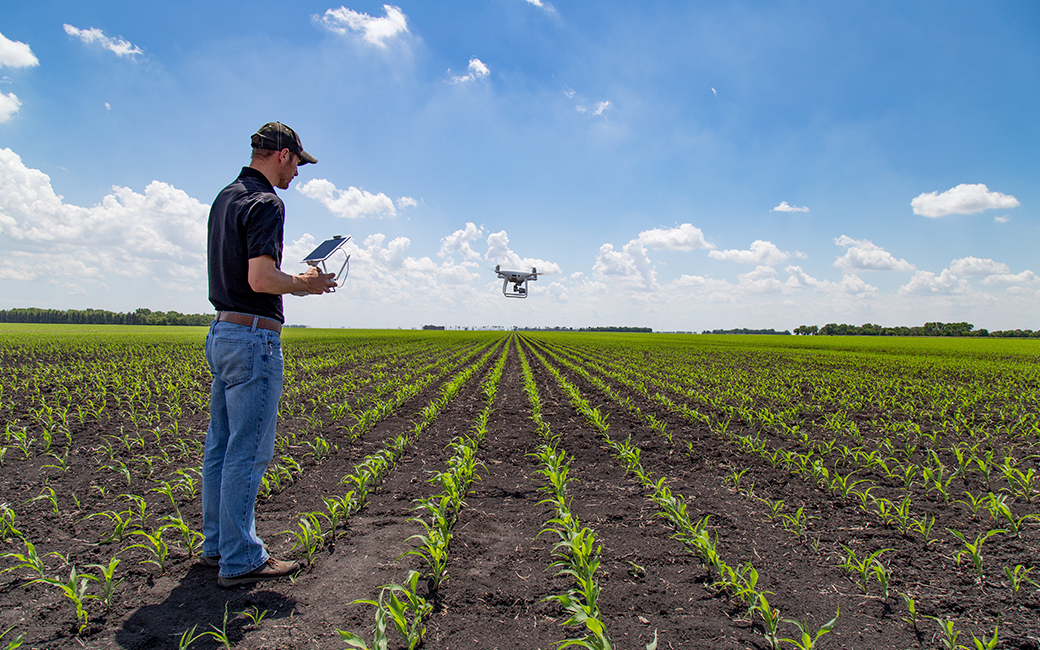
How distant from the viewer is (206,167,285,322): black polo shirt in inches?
105

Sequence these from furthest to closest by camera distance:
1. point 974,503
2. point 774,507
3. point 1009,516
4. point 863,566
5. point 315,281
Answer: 1. point 774,507
2. point 974,503
3. point 1009,516
4. point 863,566
5. point 315,281

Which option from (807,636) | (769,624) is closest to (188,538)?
(769,624)

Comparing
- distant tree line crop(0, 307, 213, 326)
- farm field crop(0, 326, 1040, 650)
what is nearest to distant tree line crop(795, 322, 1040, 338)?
farm field crop(0, 326, 1040, 650)

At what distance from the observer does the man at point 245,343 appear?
270 centimetres

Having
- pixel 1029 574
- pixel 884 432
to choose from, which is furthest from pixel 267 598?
pixel 884 432

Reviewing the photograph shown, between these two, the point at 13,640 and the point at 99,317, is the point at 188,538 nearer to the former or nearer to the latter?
the point at 13,640

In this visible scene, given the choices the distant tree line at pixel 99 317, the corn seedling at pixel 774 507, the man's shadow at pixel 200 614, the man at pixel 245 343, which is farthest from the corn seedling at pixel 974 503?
the distant tree line at pixel 99 317

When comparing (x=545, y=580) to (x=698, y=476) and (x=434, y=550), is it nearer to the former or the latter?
(x=434, y=550)

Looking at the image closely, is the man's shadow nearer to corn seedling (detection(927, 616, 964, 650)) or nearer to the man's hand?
the man's hand

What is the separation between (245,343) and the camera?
2727 mm

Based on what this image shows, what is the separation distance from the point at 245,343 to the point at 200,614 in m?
1.67

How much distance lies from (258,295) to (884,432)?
9944 mm

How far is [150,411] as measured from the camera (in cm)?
848

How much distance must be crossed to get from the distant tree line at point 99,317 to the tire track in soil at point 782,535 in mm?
99052
